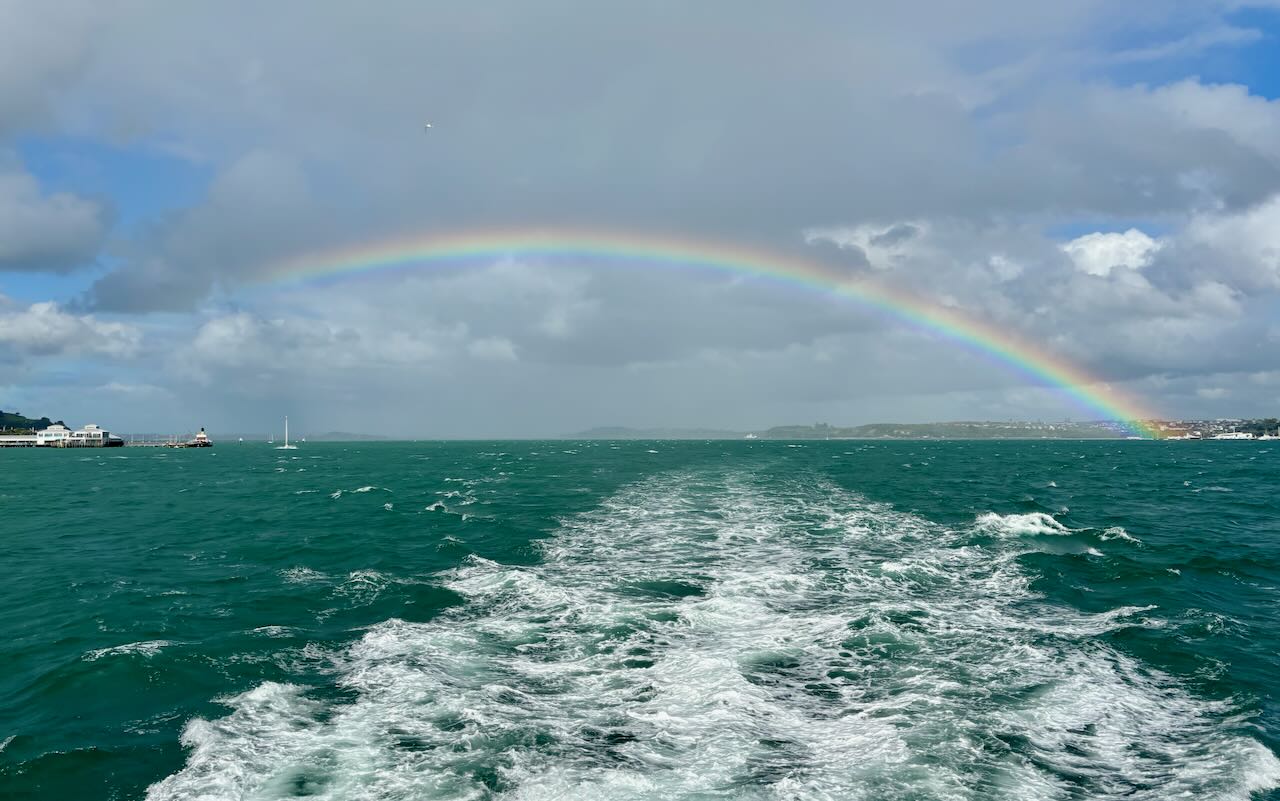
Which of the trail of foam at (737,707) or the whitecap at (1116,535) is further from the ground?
the trail of foam at (737,707)

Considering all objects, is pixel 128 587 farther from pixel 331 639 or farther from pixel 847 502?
pixel 847 502

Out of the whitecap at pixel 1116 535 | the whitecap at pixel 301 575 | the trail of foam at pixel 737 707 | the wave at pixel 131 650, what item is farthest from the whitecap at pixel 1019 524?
the wave at pixel 131 650

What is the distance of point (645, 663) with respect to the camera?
19469 millimetres

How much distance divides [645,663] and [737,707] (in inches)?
150

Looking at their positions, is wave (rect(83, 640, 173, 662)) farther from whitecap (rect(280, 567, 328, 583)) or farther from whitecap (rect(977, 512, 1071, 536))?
whitecap (rect(977, 512, 1071, 536))

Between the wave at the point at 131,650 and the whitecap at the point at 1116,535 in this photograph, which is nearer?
the wave at the point at 131,650

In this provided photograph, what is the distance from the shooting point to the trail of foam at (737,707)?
43.0 ft

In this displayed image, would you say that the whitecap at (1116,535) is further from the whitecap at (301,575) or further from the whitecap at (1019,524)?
the whitecap at (301,575)

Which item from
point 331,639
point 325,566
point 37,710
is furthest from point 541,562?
point 37,710

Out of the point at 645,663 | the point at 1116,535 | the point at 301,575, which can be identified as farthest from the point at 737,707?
the point at 1116,535

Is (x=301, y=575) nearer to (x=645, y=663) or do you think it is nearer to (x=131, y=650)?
(x=131, y=650)

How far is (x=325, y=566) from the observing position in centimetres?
3416

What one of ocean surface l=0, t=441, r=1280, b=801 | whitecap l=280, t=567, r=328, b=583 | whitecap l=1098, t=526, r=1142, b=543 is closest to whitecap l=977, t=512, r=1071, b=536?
ocean surface l=0, t=441, r=1280, b=801

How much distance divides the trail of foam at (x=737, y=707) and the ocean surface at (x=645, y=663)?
3.5 inches
